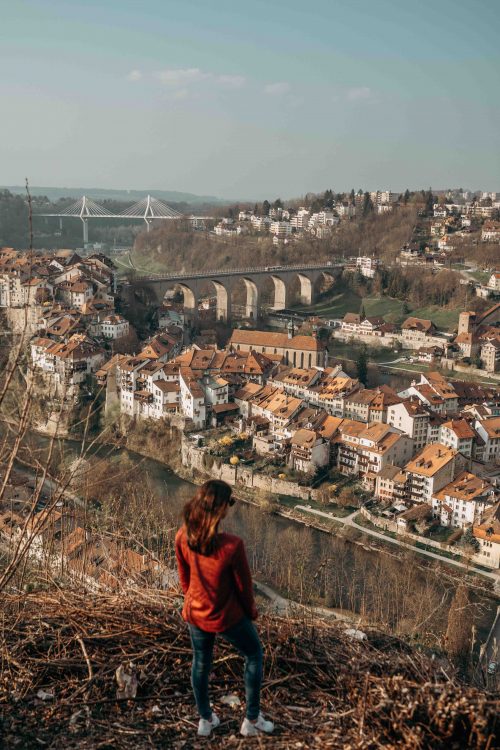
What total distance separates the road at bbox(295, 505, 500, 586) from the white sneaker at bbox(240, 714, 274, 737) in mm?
5026

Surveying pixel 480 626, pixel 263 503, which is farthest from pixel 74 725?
pixel 263 503

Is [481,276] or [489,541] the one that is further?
[481,276]

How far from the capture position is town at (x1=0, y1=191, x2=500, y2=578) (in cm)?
705

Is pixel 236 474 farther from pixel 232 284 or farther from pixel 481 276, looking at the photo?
pixel 481 276

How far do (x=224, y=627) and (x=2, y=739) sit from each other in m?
0.41

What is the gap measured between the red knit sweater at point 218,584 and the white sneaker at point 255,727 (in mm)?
171

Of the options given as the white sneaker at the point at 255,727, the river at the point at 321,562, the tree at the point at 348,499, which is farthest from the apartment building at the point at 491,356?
the white sneaker at the point at 255,727

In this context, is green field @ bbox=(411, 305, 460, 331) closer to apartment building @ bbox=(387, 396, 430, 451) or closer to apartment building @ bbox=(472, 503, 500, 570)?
apartment building @ bbox=(387, 396, 430, 451)

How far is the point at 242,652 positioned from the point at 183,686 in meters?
0.21

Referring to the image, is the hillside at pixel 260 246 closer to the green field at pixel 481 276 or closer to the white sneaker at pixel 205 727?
the green field at pixel 481 276

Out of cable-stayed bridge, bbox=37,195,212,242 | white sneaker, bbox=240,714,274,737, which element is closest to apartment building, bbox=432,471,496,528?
white sneaker, bbox=240,714,274,737

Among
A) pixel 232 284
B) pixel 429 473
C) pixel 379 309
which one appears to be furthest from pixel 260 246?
pixel 429 473

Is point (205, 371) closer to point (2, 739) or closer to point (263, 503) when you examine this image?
point (263, 503)

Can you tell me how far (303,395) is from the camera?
9703mm
